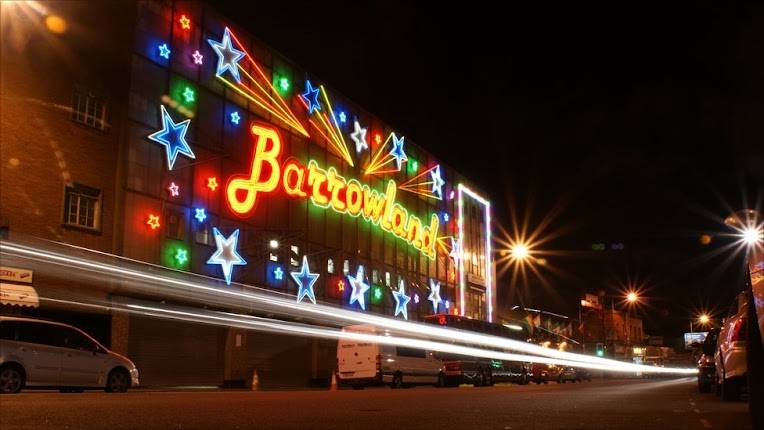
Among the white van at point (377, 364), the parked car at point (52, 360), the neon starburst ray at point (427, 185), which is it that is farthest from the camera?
the neon starburst ray at point (427, 185)

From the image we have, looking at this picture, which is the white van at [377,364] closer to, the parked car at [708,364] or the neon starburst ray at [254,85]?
the neon starburst ray at [254,85]

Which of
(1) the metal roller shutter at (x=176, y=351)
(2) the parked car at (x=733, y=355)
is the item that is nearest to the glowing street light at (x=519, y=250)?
(1) the metal roller shutter at (x=176, y=351)

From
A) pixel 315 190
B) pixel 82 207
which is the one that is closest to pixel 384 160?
pixel 315 190

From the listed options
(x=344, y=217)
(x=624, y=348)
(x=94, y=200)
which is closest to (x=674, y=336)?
(x=624, y=348)

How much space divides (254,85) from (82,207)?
37.4 feet

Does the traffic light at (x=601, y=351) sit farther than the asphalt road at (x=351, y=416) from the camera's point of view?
Yes

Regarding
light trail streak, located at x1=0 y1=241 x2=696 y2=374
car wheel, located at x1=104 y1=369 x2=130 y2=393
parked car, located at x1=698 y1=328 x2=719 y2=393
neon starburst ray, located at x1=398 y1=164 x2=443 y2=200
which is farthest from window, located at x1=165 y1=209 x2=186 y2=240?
neon starburst ray, located at x1=398 y1=164 x2=443 y2=200

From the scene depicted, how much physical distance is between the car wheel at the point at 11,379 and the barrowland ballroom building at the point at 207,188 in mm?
6429

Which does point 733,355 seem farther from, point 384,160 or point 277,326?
point 384,160

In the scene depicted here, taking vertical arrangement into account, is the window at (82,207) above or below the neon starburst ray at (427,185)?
below

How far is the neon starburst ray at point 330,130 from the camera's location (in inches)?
1514

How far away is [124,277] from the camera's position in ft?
83.4

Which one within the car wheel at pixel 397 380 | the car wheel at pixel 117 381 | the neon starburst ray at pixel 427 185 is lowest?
the car wheel at pixel 397 380

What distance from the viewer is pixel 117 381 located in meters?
18.5
